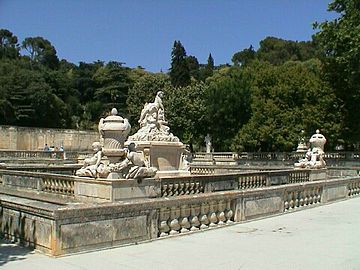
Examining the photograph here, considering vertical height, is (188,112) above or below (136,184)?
above

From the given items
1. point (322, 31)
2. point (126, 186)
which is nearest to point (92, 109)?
point (322, 31)

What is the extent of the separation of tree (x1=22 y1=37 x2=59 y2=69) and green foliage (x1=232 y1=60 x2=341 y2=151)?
233 ft

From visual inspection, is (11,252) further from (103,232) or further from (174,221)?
(174,221)

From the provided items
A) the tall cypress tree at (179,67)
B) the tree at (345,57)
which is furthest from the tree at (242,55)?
the tree at (345,57)

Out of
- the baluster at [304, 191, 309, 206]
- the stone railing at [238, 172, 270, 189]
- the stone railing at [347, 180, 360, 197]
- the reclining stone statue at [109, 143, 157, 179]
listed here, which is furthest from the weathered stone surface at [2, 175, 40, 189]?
the stone railing at [347, 180, 360, 197]

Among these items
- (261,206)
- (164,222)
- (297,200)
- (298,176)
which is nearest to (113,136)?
(261,206)

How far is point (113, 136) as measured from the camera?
44.8 feet

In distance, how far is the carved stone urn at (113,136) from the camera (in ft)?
43.9

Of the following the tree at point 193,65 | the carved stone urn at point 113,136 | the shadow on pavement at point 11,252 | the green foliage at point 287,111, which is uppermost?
the tree at point 193,65

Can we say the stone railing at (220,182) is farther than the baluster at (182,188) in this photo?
No

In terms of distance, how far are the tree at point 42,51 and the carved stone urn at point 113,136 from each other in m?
95.2

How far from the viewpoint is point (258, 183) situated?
62.8 ft

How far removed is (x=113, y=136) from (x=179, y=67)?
76409 mm

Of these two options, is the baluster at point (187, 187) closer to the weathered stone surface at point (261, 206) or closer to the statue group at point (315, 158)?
the weathered stone surface at point (261, 206)
